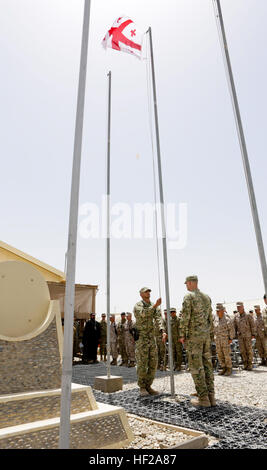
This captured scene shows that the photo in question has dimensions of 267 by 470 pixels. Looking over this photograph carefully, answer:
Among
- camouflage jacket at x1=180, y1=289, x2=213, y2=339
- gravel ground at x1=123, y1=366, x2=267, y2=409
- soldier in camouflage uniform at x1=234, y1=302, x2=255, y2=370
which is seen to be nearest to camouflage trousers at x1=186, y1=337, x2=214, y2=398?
camouflage jacket at x1=180, y1=289, x2=213, y2=339

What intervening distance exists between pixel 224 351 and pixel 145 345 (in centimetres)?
373

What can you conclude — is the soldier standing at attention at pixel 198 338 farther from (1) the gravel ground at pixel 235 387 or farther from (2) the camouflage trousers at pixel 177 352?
(2) the camouflage trousers at pixel 177 352

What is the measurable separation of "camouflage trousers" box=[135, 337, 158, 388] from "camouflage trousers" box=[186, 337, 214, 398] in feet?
3.74

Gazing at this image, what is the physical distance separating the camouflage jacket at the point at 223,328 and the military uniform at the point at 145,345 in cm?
349

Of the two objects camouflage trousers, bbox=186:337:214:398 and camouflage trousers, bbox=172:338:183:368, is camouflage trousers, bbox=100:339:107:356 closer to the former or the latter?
camouflage trousers, bbox=172:338:183:368

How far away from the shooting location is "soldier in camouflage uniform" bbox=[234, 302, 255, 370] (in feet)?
31.7

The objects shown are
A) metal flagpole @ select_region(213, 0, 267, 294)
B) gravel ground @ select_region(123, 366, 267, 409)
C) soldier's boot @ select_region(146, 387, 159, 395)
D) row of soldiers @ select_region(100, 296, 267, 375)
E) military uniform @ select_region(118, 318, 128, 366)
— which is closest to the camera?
metal flagpole @ select_region(213, 0, 267, 294)

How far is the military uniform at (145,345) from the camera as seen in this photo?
593 cm

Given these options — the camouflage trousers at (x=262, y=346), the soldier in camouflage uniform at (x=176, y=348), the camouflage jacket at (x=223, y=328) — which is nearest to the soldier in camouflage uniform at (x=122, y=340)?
the soldier in camouflage uniform at (x=176, y=348)

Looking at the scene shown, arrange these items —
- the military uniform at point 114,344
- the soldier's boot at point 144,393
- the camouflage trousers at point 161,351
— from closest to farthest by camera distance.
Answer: the soldier's boot at point 144,393 < the camouflage trousers at point 161,351 < the military uniform at point 114,344

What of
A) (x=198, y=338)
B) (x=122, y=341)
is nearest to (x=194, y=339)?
(x=198, y=338)

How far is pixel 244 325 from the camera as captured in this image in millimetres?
9922

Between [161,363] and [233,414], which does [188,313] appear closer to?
[233,414]
